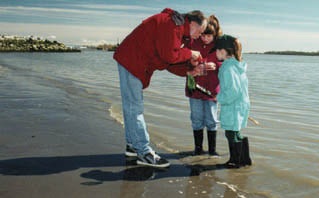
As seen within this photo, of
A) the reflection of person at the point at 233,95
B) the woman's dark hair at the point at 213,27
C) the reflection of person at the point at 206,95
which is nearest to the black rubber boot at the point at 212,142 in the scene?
the reflection of person at the point at 206,95

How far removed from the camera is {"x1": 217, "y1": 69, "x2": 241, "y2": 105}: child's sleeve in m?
4.31

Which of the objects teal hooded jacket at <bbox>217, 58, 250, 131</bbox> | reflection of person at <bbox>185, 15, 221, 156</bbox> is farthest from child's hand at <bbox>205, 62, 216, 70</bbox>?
teal hooded jacket at <bbox>217, 58, 250, 131</bbox>

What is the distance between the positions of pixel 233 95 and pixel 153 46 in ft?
3.70

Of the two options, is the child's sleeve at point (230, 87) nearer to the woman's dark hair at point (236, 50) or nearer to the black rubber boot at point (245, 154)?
the woman's dark hair at point (236, 50)

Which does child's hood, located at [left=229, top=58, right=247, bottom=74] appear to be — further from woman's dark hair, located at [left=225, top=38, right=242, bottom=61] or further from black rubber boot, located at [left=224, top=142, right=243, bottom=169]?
black rubber boot, located at [left=224, top=142, right=243, bottom=169]

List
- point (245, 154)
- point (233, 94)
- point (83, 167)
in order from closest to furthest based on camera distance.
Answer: point (83, 167), point (233, 94), point (245, 154)

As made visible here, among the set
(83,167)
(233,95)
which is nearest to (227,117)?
(233,95)

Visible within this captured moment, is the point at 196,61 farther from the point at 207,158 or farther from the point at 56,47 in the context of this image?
the point at 56,47

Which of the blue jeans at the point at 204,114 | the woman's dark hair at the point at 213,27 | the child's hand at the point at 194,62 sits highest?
the woman's dark hair at the point at 213,27

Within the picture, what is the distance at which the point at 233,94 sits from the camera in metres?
4.31

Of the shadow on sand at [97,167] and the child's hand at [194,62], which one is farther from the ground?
the child's hand at [194,62]

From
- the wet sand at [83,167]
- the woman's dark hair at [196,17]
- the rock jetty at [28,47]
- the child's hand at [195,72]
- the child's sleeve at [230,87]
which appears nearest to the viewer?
the wet sand at [83,167]

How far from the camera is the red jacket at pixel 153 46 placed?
13.3 feet

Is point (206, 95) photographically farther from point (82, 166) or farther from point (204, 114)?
point (82, 166)
